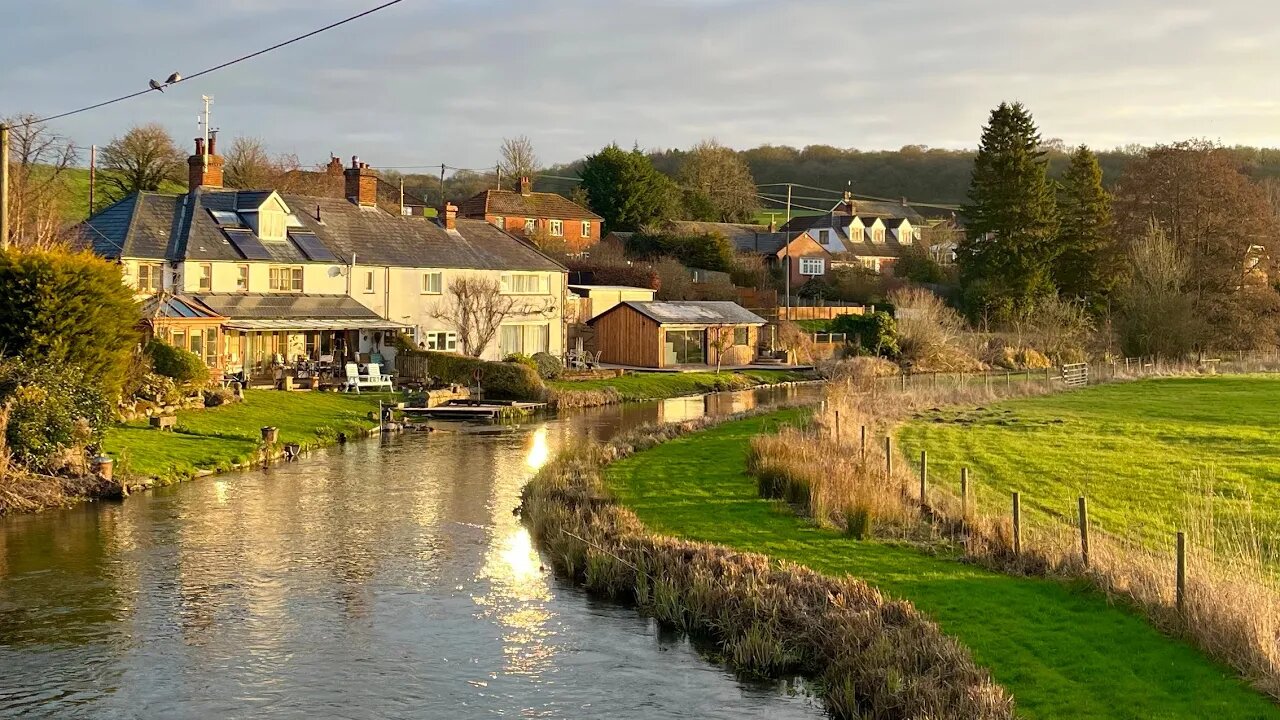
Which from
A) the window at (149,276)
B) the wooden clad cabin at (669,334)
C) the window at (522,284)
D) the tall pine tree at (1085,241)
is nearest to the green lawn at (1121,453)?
the wooden clad cabin at (669,334)

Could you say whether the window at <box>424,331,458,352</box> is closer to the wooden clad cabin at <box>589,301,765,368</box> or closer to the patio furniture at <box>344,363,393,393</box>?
the patio furniture at <box>344,363,393,393</box>

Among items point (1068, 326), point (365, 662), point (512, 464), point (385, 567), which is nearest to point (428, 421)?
point (512, 464)

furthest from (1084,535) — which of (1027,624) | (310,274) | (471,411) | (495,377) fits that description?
(310,274)

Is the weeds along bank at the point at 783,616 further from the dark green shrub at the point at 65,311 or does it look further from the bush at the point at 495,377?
the bush at the point at 495,377

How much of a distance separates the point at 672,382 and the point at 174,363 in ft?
75.2

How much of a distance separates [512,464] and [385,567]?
10352 mm

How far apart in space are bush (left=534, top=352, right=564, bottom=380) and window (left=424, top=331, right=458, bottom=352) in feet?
13.1

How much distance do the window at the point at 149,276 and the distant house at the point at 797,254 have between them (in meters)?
51.1

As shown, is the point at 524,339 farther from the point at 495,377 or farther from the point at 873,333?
the point at 873,333

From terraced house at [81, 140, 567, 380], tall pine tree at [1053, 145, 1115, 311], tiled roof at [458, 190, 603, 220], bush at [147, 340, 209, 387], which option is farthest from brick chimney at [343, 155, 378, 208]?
tall pine tree at [1053, 145, 1115, 311]

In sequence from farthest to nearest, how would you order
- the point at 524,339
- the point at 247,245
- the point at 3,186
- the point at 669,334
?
the point at 669,334 < the point at 524,339 < the point at 247,245 < the point at 3,186

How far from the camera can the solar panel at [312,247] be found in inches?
1781

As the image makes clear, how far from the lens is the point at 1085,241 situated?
225 ft

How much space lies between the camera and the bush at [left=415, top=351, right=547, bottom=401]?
42719mm
